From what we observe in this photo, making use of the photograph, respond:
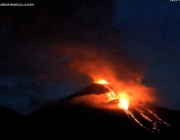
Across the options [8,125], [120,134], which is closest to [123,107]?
[120,134]

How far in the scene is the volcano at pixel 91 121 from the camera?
50.8 meters

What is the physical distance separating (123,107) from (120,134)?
11.5 metres

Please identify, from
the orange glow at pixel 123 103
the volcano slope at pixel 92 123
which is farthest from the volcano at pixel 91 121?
the orange glow at pixel 123 103

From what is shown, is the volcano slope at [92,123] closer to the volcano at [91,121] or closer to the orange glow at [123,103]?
the volcano at [91,121]

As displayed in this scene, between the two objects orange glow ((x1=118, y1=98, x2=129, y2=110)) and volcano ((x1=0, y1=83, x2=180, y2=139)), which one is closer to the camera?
volcano ((x1=0, y1=83, x2=180, y2=139))

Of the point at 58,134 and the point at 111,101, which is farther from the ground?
the point at 111,101

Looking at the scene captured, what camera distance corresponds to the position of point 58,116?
2266 inches

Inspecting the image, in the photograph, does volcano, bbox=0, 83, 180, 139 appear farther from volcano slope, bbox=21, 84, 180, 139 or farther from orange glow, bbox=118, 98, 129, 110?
orange glow, bbox=118, 98, 129, 110

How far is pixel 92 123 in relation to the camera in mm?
54156

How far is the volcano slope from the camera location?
50.7m

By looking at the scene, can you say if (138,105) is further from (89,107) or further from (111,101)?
(89,107)

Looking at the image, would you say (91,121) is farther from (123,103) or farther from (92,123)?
(123,103)

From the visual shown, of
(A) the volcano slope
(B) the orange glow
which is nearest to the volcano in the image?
(A) the volcano slope

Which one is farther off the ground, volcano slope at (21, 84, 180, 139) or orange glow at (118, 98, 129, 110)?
orange glow at (118, 98, 129, 110)
